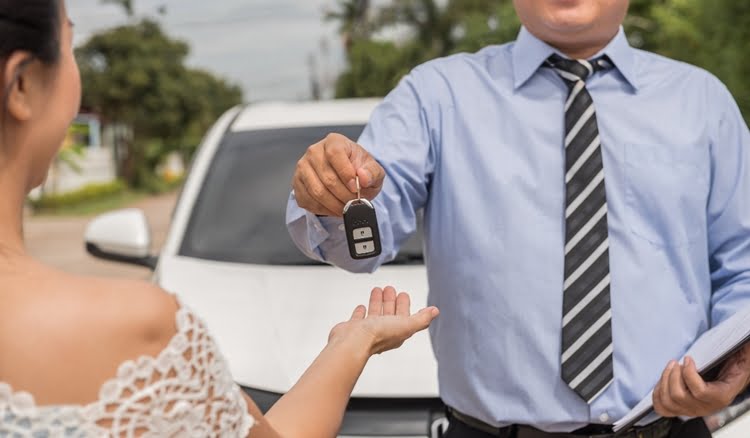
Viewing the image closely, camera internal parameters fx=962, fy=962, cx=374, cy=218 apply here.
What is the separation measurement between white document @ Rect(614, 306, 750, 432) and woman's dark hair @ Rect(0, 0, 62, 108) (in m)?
1.09

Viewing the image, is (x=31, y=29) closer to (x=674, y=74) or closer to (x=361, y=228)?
(x=361, y=228)

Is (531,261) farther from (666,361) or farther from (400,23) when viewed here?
(400,23)

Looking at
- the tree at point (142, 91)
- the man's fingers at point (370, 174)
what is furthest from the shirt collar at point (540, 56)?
the tree at point (142, 91)

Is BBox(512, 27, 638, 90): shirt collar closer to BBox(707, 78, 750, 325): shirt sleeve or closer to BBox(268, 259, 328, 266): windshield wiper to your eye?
BBox(707, 78, 750, 325): shirt sleeve

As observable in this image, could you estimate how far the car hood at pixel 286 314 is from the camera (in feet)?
8.09

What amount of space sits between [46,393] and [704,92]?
1374 mm

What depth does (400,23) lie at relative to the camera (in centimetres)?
1543

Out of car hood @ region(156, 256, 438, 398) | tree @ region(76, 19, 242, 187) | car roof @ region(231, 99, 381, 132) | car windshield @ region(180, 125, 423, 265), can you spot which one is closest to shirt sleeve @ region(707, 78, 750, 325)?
car hood @ region(156, 256, 438, 398)

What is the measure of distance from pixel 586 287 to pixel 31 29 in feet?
3.59

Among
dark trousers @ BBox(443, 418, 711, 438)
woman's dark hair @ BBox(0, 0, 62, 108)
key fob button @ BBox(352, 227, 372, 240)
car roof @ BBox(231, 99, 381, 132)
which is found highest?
woman's dark hair @ BBox(0, 0, 62, 108)

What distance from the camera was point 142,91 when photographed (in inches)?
1431

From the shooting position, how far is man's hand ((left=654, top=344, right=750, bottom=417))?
62.8 inches

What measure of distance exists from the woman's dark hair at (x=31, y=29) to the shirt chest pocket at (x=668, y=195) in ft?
3.65

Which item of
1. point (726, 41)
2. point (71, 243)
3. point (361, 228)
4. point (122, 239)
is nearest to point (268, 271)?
point (122, 239)
